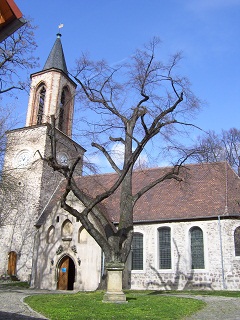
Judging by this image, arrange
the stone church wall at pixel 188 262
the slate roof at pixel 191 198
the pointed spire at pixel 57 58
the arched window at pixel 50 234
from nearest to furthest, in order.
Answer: the stone church wall at pixel 188 262, the slate roof at pixel 191 198, the arched window at pixel 50 234, the pointed spire at pixel 57 58

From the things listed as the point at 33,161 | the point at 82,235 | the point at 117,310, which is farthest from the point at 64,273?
the point at 117,310

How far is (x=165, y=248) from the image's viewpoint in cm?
2103

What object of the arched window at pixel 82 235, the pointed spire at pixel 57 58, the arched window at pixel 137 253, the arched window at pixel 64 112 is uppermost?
the pointed spire at pixel 57 58

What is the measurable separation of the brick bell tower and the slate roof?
157 cm

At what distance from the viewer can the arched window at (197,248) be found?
20.0m

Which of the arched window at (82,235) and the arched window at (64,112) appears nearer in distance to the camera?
the arched window at (82,235)

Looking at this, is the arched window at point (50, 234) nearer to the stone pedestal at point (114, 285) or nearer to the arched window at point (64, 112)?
the arched window at point (64, 112)

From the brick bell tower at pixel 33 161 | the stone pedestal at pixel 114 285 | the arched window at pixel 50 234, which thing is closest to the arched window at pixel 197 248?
the arched window at pixel 50 234

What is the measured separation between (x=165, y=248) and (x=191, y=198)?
3596 mm

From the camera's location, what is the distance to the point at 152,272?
20.8 metres

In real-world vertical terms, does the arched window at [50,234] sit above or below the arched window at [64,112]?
below

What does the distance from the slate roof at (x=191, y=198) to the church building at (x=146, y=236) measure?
56 mm

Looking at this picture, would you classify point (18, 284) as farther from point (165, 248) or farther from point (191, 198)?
point (191, 198)

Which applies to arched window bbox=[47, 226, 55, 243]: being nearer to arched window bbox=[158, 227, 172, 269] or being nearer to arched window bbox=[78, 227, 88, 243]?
arched window bbox=[78, 227, 88, 243]
